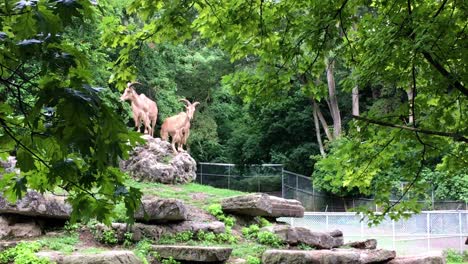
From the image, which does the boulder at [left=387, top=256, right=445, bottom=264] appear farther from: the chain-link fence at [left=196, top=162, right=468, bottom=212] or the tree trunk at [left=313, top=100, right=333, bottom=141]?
the tree trunk at [left=313, top=100, right=333, bottom=141]

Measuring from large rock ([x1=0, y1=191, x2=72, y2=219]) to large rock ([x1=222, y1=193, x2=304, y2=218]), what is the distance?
373cm

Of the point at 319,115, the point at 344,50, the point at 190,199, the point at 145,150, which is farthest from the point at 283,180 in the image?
the point at 344,50

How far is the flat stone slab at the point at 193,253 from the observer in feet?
26.8

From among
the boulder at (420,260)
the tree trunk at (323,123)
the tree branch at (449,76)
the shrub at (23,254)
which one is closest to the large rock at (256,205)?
the boulder at (420,260)

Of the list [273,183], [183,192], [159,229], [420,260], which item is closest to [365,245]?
[420,260]

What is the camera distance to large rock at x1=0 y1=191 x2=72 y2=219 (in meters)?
8.21

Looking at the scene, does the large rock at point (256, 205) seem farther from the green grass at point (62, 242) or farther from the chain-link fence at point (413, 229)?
the chain-link fence at point (413, 229)

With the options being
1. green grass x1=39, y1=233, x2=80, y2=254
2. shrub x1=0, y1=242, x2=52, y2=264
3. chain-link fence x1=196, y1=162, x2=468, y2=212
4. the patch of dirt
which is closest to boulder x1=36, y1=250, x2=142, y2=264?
shrub x1=0, y1=242, x2=52, y2=264

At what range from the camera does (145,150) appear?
15.1 metres

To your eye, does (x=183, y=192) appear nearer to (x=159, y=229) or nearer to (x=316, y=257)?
(x=159, y=229)

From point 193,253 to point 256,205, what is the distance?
2873 millimetres

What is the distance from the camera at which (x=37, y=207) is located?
8383mm

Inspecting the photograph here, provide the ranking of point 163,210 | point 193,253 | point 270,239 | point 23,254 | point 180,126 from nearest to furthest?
1. point 23,254
2. point 193,253
3. point 163,210
4. point 270,239
5. point 180,126

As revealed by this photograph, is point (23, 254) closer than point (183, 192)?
Yes
